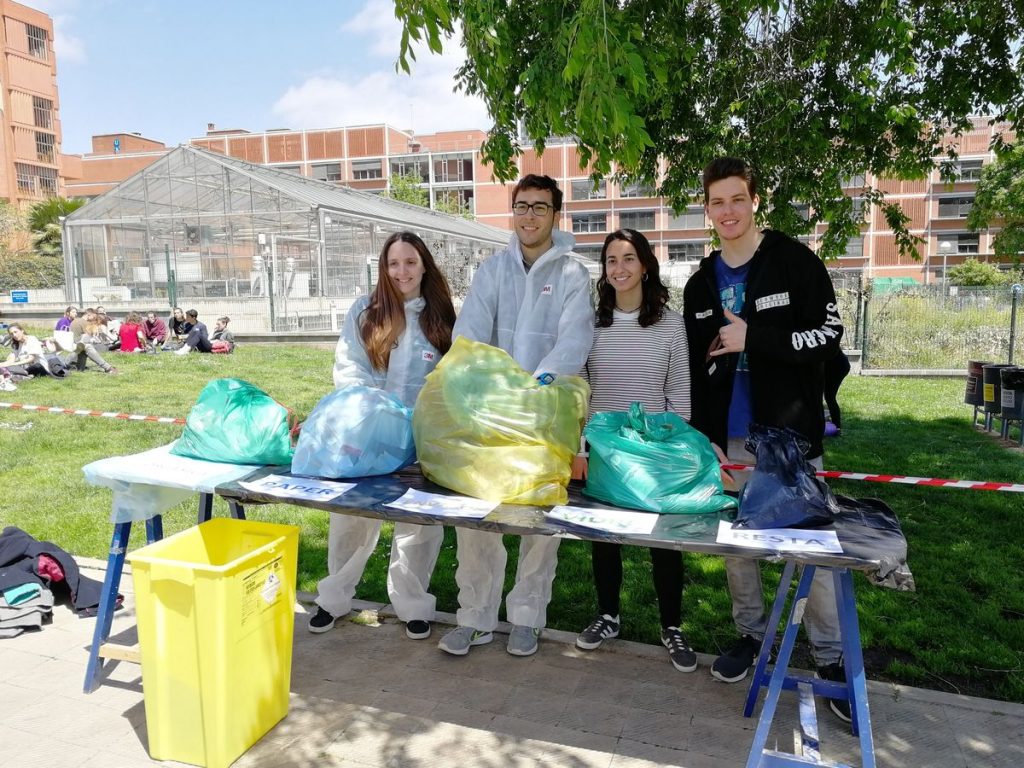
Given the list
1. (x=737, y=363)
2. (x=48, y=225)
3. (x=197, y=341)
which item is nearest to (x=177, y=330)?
(x=197, y=341)

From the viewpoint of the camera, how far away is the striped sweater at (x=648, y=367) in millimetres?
3189

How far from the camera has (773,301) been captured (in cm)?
282

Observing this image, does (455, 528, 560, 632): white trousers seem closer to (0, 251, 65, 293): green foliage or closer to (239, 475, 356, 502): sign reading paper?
(239, 475, 356, 502): sign reading paper

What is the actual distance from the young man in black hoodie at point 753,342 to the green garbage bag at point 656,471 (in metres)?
0.44

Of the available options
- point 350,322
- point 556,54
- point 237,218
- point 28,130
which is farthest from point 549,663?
point 28,130

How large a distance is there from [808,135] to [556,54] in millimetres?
3445

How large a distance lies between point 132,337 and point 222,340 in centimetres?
179

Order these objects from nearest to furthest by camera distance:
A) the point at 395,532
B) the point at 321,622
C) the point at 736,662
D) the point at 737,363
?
the point at 737,363
the point at 736,662
the point at 395,532
the point at 321,622

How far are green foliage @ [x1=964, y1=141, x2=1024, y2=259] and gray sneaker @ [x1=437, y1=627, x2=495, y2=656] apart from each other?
21.8 ft

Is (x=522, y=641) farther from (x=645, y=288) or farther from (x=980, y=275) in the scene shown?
(x=980, y=275)

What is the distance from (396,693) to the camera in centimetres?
309

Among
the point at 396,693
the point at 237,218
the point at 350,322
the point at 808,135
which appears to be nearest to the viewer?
the point at 396,693

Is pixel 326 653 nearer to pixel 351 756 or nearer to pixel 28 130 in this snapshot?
pixel 351 756

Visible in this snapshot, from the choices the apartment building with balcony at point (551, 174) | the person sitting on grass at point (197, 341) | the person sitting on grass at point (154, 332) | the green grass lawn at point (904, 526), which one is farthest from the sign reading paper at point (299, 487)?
the apartment building with balcony at point (551, 174)
